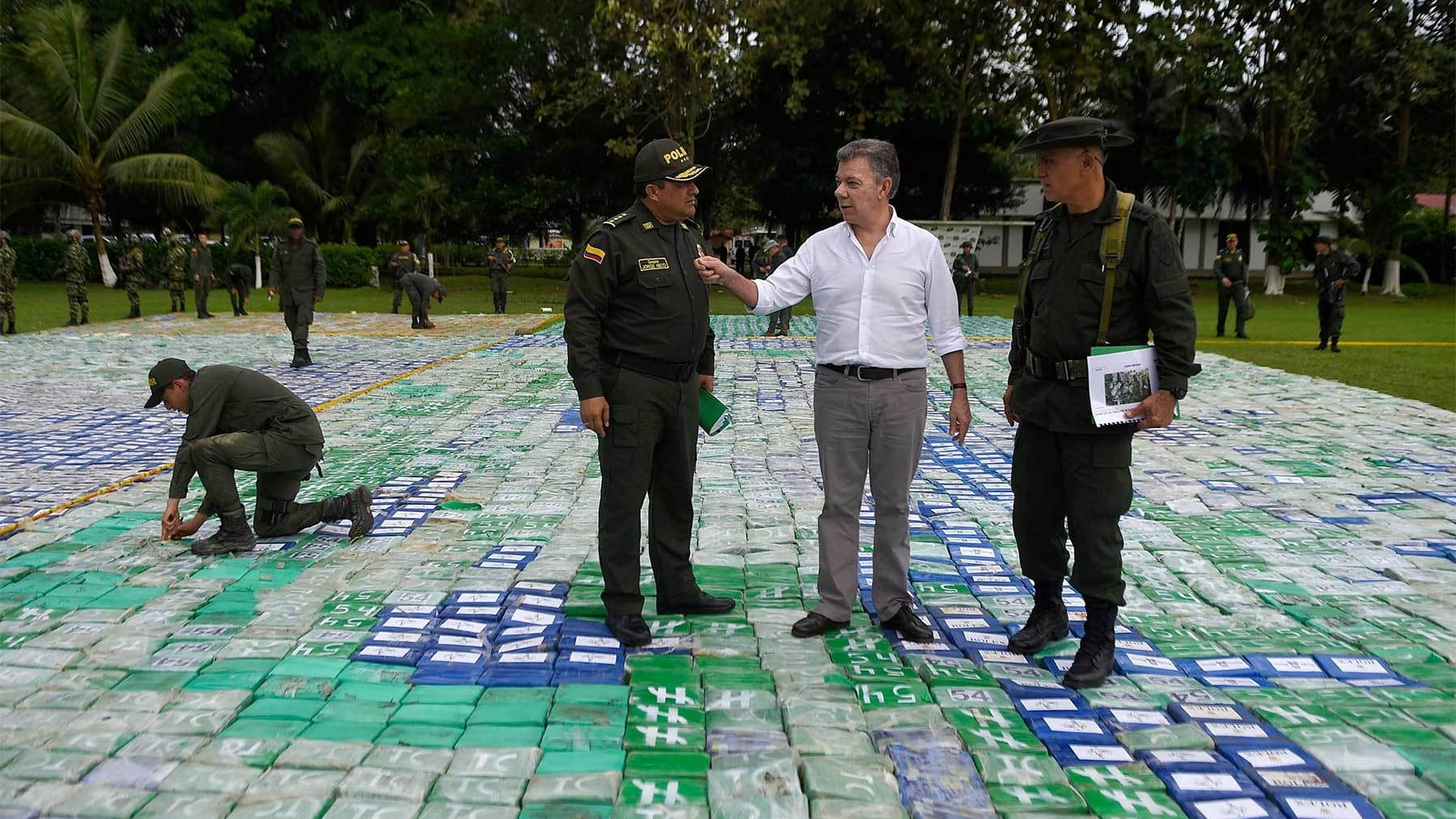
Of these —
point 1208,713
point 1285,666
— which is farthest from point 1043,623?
point 1285,666

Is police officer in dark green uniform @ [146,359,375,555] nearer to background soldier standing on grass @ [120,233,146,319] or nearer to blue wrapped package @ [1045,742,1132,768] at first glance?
blue wrapped package @ [1045,742,1132,768]

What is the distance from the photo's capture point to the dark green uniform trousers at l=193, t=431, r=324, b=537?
5734mm

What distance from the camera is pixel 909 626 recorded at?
14.9ft

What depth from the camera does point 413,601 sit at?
5.01 meters

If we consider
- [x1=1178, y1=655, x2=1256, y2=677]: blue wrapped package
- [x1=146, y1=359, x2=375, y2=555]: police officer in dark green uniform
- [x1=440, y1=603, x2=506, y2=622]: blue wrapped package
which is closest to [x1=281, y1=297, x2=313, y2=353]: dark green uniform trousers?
[x1=146, y1=359, x2=375, y2=555]: police officer in dark green uniform

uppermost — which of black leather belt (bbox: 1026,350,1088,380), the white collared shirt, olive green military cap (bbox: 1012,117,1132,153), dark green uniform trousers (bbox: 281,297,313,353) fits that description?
olive green military cap (bbox: 1012,117,1132,153)

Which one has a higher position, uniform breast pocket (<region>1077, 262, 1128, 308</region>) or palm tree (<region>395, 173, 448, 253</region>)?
palm tree (<region>395, 173, 448, 253</region>)

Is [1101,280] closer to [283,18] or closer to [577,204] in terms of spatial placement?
[577,204]

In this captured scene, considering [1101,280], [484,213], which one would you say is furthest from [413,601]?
[484,213]

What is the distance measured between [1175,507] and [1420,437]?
12.0 ft

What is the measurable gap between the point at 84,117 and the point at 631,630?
1342 inches

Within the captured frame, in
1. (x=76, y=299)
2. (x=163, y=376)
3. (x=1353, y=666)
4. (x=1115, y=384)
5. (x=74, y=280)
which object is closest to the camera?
(x=1115, y=384)

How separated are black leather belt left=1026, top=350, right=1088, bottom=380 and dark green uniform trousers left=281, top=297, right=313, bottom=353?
11578 millimetres

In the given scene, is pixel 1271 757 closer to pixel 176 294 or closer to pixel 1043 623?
pixel 1043 623
